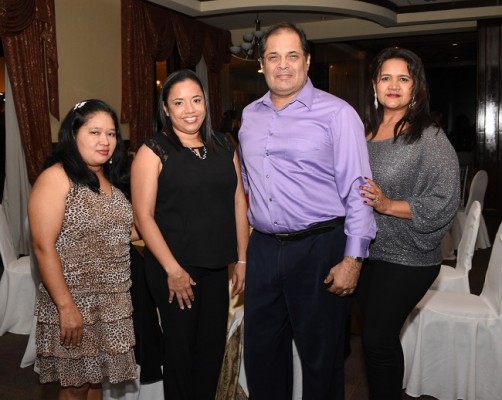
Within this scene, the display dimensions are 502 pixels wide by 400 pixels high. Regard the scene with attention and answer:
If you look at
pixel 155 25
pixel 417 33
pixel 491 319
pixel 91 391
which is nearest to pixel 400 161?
pixel 491 319

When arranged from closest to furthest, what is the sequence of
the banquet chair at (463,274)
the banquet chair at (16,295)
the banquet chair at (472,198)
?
1. the banquet chair at (463,274)
2. the banquet chair at (16,295)
3. the banquet chair at (472,198)

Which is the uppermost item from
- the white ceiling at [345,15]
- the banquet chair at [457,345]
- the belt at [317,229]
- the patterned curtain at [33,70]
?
the white ceiling at [345,15]

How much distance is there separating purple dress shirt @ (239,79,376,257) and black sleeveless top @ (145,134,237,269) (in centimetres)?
14

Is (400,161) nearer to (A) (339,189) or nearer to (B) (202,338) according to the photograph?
(A) (339,189)

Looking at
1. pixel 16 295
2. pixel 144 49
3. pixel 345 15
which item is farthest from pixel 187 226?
pixel 345 15

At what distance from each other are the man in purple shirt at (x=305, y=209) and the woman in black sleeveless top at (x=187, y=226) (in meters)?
0.12

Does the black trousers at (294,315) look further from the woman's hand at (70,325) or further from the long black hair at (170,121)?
the woman's hand at (70,325)

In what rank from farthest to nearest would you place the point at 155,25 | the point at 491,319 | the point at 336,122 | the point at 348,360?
the point at 155,25, the point at 348,360, the point at 491,319, the point at 336,122

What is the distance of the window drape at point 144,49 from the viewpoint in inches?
291

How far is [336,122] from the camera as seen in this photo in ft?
6.40

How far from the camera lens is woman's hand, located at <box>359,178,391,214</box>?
193 cm

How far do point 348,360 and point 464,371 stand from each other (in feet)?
2.44

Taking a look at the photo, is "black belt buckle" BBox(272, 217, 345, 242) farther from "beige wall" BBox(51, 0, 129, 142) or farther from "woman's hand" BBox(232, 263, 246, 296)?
"beige wall" BBox(51, 0, 129, 142)

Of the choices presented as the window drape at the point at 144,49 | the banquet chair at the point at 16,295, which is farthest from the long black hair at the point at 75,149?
the window drape at the point at 144,49
